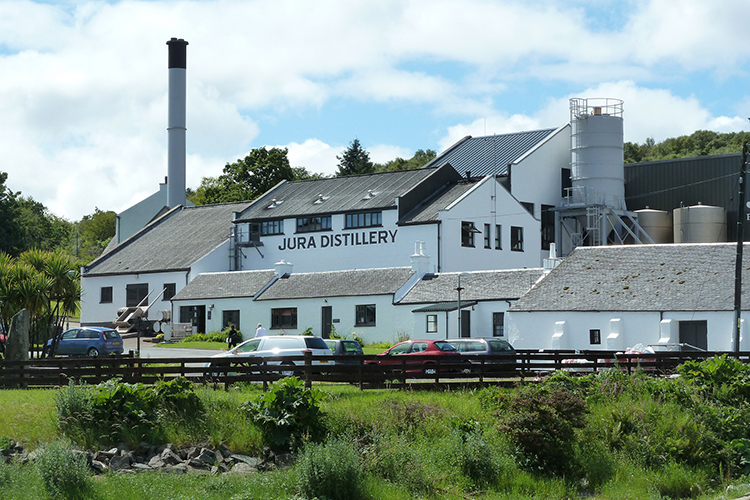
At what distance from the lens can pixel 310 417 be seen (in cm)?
A: 2083

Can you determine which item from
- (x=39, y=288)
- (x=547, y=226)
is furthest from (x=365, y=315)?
(x=547, y=226)

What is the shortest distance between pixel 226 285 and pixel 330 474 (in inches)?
1748

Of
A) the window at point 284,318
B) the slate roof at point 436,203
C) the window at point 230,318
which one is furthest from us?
the slate roof at point 436,203

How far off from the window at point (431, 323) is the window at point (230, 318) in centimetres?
1416

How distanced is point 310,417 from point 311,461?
7.45ft

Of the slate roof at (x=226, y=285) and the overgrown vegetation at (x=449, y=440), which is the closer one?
the overgrown vegetation at (x=449, y=440)

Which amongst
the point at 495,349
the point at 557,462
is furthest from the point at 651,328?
the point at 557,462

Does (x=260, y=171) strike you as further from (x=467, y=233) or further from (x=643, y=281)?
(x=643, y=281)

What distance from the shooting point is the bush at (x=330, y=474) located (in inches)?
723

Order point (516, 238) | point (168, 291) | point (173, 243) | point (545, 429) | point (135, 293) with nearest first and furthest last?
point (545, 429) → point (168, 291) → point (516, 238) → point (135, 293) → point (173, 243)

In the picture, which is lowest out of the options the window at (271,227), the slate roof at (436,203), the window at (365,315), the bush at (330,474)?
the bush at (330,474)

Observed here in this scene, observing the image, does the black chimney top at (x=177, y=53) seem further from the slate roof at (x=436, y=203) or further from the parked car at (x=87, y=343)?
the parked car at (x=87, y=343)

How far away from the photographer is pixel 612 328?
42500 millimetres

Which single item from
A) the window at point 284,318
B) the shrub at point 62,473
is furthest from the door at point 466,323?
the shrub at point 62,473
